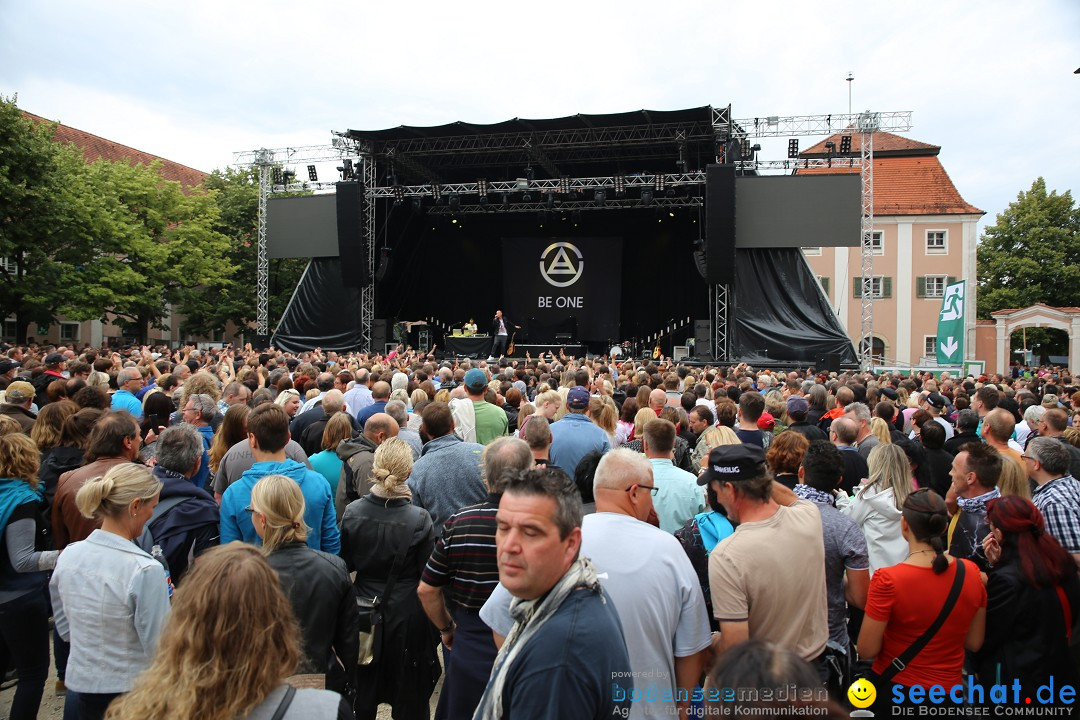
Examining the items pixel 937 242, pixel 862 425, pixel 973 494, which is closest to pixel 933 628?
pixel 973 494

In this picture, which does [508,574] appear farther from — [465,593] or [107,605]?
[107,605]

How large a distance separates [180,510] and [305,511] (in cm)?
57

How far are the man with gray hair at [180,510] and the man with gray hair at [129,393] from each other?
2.71m

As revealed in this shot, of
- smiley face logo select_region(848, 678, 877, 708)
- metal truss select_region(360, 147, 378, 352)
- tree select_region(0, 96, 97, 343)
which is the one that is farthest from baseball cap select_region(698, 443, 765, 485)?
tree select_region(0, 96, 97, 343)

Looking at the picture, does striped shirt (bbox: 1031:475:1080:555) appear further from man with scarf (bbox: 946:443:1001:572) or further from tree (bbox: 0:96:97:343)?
tree (bbox: 0:96:97:343)

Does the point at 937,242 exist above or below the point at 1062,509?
above

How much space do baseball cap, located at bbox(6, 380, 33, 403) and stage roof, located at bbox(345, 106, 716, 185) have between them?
13.9 metres

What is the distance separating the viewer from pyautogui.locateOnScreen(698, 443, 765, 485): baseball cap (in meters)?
2.54

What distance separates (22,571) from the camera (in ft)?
10.3

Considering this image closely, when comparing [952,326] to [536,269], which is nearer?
[952,326]

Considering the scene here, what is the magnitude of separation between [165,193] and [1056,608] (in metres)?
31.2

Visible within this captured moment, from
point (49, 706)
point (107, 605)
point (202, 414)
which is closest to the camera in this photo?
point (107, 605)

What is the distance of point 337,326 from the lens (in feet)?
69.3

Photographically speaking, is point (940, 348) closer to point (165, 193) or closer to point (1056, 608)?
point (1056, 608)
